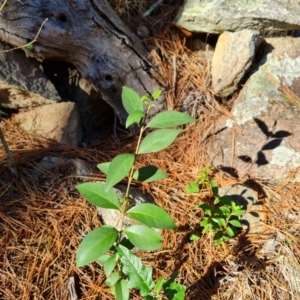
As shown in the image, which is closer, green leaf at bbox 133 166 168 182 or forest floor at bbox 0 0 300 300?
green leaf at bbox 133 166 168 182

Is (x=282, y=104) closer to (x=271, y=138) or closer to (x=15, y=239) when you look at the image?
(x=271, y=138)

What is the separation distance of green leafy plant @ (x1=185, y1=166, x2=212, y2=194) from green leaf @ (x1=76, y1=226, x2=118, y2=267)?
634 mm

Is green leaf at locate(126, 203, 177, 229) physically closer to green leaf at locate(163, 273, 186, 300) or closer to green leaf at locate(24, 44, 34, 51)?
green leaf at locate(163, 273, 186, 300)

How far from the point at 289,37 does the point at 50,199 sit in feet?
5.78

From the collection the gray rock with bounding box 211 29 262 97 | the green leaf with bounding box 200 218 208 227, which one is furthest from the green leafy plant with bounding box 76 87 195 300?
the gray rock with bounding box 211 29 262 97

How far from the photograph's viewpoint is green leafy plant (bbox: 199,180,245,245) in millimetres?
1882

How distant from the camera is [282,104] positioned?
2377 mm

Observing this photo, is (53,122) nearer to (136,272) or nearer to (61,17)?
(61,17)

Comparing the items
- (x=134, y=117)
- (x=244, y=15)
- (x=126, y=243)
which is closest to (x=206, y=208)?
(x=126, y=243)

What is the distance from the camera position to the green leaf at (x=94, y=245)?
1.38m

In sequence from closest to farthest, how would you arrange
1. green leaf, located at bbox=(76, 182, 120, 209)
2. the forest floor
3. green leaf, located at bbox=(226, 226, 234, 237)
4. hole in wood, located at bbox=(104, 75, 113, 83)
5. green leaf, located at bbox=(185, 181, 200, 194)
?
green leaf, located at bbox=(76, 182, 120, 209), the forest floor, green leaf, located at bbox=(226, 226, 234, 237), green leaf, located at bbox=(185, 181, 200, 194), hole in wood, located at bbox=(104, 75, 113, 83)

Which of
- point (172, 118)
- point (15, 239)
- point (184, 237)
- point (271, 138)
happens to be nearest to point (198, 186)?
point (184, 237)

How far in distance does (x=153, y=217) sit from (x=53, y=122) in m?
1.20

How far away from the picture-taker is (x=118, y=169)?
1.37m
